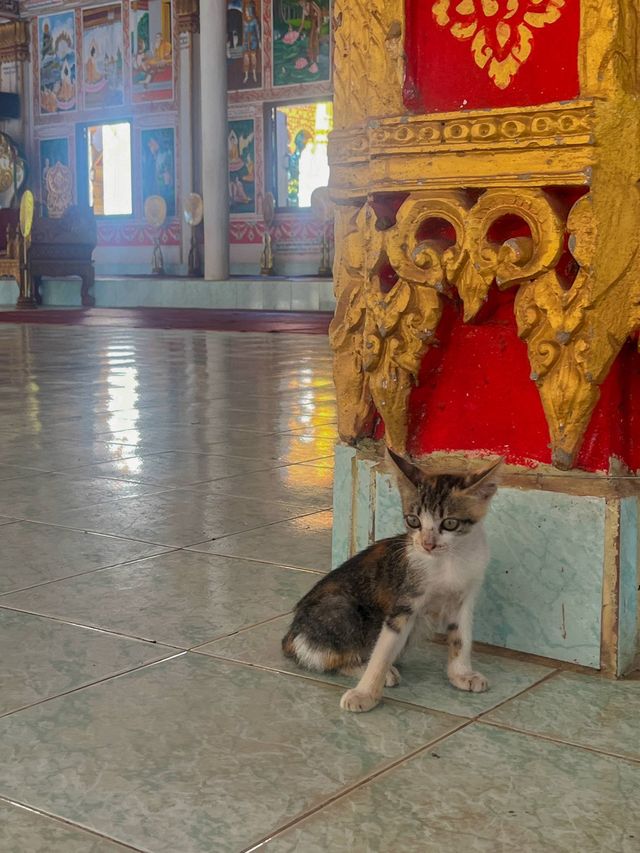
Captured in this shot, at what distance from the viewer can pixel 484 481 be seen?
2240mm

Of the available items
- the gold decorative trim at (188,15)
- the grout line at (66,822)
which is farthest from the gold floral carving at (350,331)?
the gold decorative trim at (188,15)

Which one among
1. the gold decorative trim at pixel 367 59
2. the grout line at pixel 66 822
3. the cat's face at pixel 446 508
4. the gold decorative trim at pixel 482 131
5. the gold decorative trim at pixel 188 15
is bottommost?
the grout line at pixel 66 822

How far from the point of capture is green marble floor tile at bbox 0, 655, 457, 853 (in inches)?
68.3

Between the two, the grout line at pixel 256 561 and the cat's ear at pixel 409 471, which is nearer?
the cat's ear at pixel 409 471

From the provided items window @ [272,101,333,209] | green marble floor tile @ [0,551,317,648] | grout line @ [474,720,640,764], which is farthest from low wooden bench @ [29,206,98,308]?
grout line @ [474,720,640,764]

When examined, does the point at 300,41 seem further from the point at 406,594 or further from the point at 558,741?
the point at 558,741

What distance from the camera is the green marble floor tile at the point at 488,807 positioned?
166 centimetres

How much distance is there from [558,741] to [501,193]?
3.55 ft

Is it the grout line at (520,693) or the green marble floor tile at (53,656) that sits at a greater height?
the green marble floor tile at (53,656)

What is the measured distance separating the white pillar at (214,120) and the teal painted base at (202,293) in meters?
0.71

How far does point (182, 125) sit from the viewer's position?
22906 mm

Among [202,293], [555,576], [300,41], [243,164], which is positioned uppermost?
[300,41]

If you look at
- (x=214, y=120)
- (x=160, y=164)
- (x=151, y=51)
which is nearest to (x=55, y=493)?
(x=214, y=120)

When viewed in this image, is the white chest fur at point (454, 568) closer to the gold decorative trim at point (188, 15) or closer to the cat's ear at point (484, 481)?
the cat's ear at point (484, 481)
